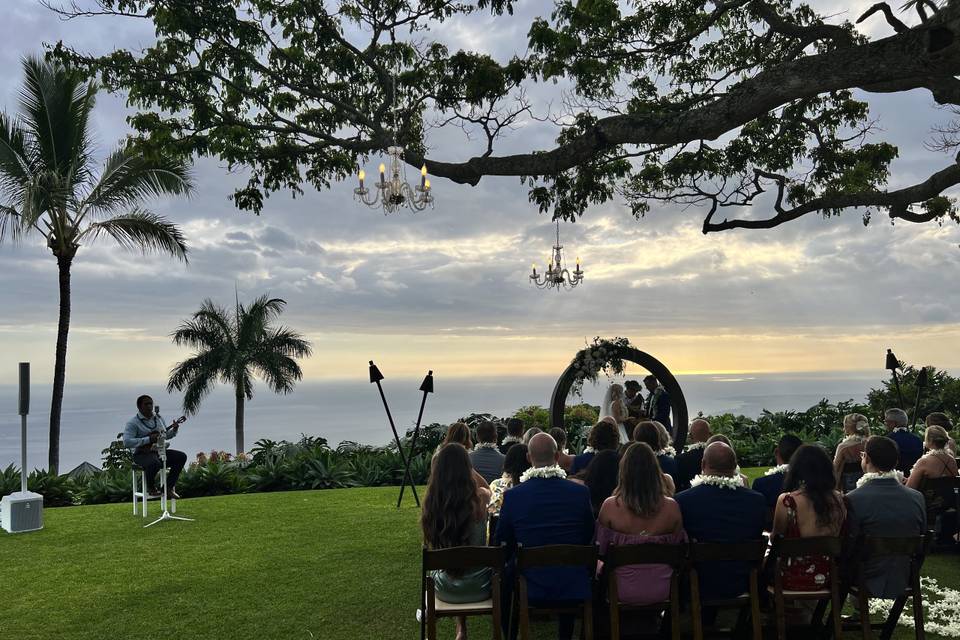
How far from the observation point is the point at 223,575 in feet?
23.0

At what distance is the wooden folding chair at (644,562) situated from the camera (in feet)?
13.5

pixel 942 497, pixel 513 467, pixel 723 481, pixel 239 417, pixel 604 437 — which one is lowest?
pixel 239 417

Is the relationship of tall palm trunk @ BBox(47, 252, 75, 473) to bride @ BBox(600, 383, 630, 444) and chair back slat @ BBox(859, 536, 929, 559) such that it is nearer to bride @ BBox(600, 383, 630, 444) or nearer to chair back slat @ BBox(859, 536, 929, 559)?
bride @ BBox(600, 383, 630, 444)

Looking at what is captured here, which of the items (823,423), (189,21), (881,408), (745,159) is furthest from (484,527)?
(881,408)

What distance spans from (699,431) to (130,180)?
14.6 m

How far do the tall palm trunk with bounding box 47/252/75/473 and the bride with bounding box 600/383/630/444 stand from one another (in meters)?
11.5

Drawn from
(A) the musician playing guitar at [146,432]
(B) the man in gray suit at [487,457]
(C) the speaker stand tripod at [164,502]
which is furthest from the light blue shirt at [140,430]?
(B) the man in gray suit at [487,457]

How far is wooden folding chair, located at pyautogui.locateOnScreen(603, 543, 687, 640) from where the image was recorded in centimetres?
411

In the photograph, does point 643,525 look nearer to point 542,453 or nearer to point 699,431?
point 542,453

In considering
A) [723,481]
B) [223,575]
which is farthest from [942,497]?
[223,575]

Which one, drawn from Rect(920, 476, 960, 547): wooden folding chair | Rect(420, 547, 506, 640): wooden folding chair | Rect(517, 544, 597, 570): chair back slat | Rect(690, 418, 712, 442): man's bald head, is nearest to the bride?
Rect(690, 418, 712, 442): man's bald head

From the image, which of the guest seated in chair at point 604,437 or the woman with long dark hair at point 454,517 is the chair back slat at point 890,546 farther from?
the woman with long dark hair at point 454,517

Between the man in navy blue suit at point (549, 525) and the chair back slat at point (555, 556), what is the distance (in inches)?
11.9

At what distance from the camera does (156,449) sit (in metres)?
9.75
